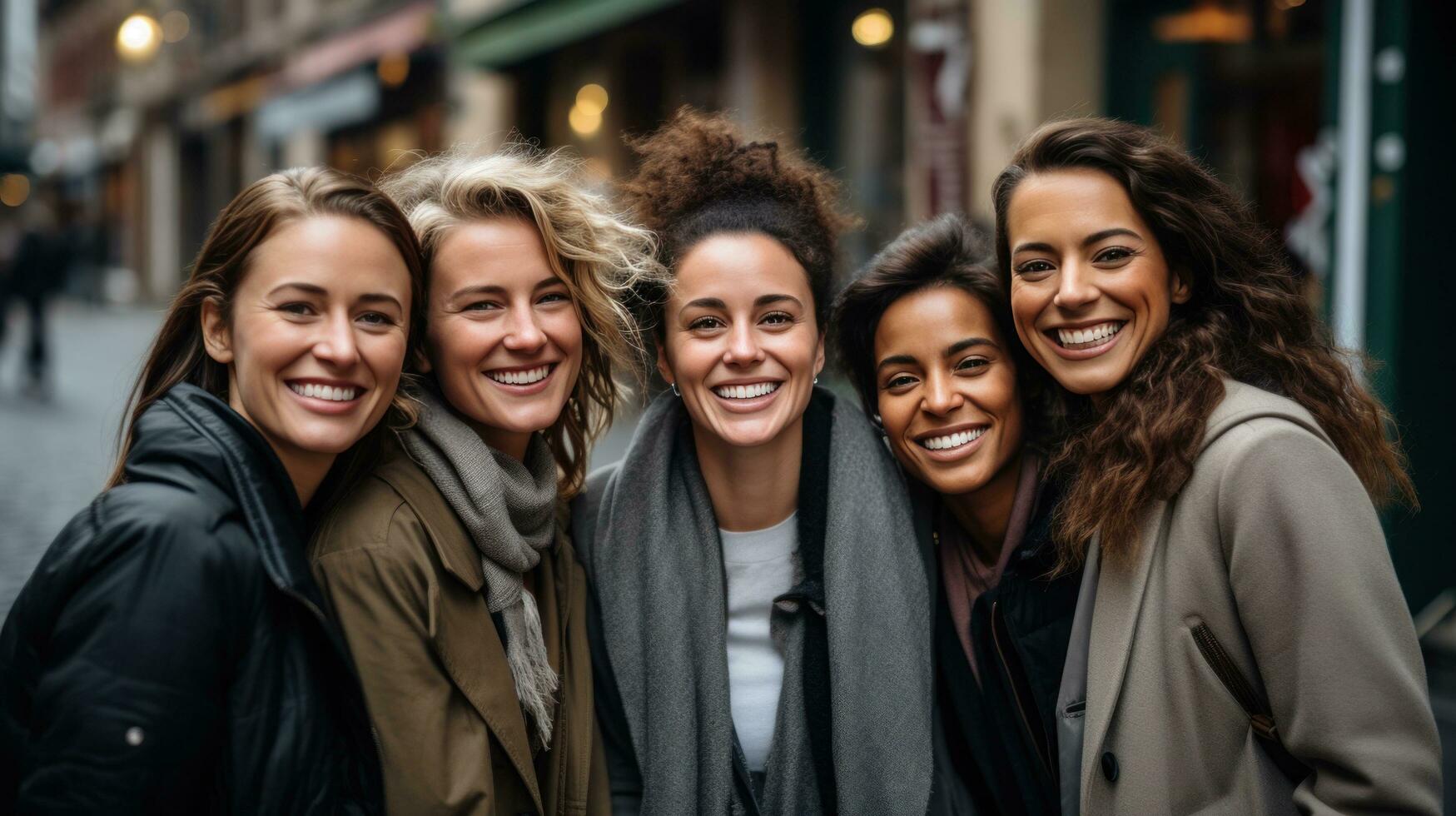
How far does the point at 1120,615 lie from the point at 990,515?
0.55m

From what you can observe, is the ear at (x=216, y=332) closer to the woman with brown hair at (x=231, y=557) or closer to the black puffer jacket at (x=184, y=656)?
the woman with brown hair at (x=231, y=557)

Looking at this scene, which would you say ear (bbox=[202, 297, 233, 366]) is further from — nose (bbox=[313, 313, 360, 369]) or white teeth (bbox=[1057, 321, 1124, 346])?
white teeth (bbox=[1057, 321, 1124, 346])

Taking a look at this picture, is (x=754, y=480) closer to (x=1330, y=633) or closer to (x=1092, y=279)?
(x=1092, y=279)

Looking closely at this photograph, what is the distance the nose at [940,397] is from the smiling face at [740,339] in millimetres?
289

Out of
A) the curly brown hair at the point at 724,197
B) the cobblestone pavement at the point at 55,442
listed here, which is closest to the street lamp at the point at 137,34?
the cobblestone pavement at the point at 55,442

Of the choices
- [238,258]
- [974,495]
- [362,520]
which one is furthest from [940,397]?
[238,258]

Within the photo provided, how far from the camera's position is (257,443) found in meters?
2.06

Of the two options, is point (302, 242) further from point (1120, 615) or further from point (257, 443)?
point (1120, 615)

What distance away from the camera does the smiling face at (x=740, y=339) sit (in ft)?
8.98

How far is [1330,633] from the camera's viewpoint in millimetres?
1990

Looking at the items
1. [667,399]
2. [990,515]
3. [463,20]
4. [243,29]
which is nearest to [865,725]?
[990,515]

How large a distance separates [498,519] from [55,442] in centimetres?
895

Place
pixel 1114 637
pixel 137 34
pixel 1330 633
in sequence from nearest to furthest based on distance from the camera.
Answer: pixel 1330 633
pixel 1114 637
pixel 137 34

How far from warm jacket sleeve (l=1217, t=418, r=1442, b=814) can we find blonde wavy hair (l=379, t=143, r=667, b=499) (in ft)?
4.51
